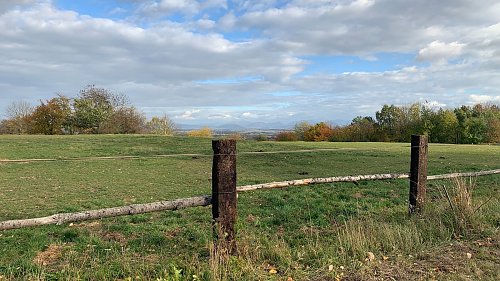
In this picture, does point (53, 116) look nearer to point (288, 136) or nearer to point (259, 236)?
point (288, 136)

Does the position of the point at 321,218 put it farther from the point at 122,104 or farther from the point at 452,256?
the point at 122,104

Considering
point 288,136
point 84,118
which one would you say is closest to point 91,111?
point 84,118

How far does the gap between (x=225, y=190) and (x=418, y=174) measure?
3.62 m

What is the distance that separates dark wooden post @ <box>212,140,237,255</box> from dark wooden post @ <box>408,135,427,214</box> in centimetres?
342

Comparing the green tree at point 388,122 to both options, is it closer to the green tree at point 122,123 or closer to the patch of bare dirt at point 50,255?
the green tree at point 122,123

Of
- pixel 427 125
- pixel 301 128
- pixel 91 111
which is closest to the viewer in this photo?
pixel 91 111

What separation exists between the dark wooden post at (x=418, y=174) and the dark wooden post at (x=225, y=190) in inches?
135

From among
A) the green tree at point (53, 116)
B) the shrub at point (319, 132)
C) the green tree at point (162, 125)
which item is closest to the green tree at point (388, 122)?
the shrub at point (319, 132)

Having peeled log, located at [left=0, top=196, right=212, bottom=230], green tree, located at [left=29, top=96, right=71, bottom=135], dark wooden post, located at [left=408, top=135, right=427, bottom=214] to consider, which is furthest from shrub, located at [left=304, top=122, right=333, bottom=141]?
peeled log, located at [left=0, top=196, right=212, bottom=230]

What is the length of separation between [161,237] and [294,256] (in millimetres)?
2837

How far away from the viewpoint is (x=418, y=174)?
648 cm

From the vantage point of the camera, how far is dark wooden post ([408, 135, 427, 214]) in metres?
6.40

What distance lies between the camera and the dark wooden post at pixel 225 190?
15.2 ft

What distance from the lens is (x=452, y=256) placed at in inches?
187
